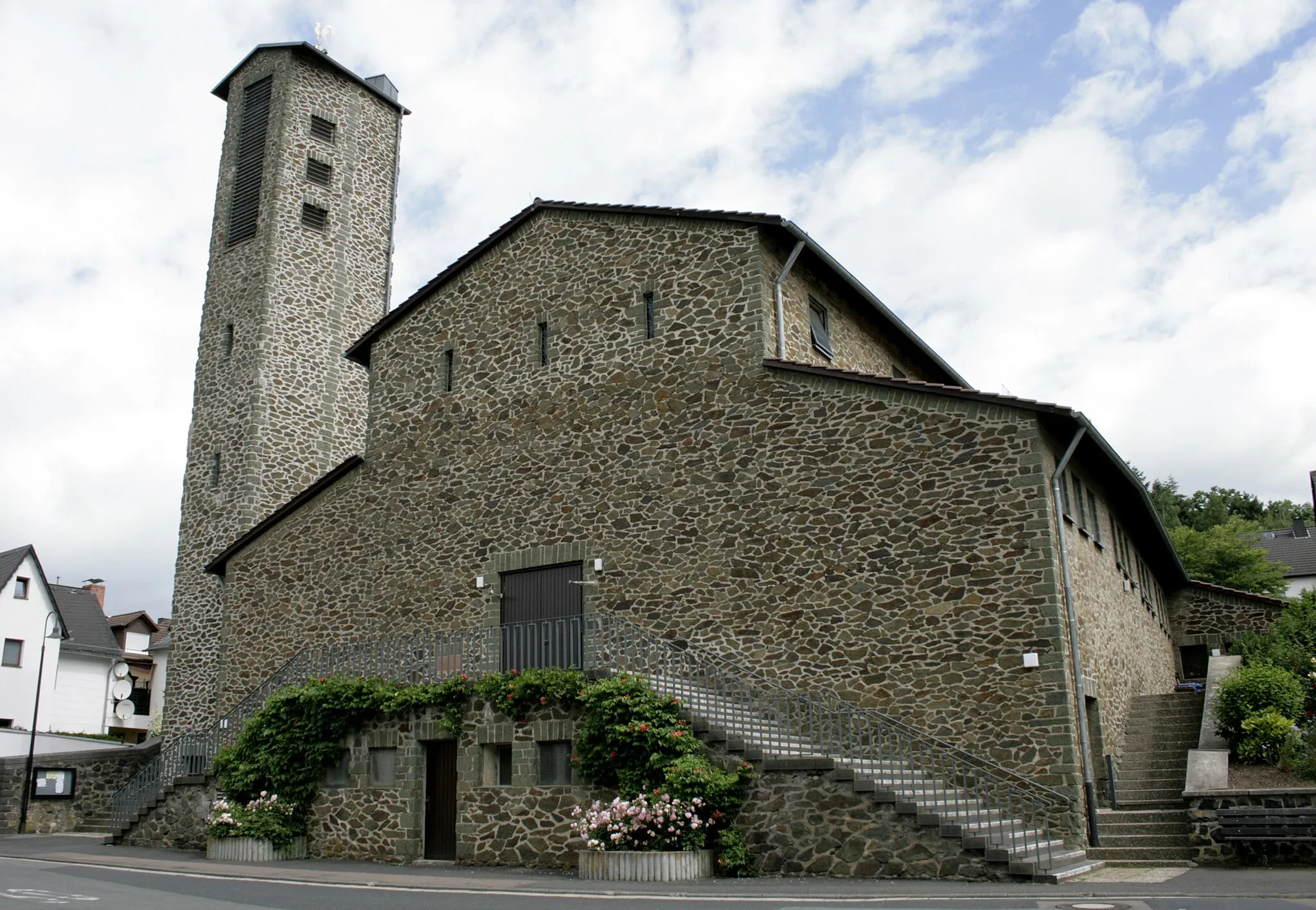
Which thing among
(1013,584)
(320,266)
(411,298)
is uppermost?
(320,266)

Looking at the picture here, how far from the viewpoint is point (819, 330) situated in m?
18.3

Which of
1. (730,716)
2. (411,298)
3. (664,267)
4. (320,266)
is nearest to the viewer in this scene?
(730,716)

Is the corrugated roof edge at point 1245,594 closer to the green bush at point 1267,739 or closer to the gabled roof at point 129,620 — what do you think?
the green bush at point 1267,739

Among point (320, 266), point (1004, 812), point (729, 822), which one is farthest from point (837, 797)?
point (320, 266)

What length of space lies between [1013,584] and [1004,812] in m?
2.72

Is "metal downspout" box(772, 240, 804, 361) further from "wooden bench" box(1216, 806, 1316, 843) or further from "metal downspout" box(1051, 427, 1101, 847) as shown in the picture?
"wooden bench" box(1216, 806, 1316, 843)

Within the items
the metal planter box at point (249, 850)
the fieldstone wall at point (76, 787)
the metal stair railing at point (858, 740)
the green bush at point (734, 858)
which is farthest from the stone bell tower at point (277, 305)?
the green bush at point (734, 858)

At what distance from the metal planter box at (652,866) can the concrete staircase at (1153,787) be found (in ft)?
14.8

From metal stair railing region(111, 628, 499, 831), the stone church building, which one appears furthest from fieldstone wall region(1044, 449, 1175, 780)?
metal stair railing region(111, 628, 499, 831)

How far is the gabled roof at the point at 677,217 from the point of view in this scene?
17.0m

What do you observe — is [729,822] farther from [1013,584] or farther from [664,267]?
[664,267]

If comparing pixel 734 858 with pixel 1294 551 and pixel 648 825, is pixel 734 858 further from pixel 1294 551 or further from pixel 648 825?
pixel 1294 551

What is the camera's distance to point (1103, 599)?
1661cm

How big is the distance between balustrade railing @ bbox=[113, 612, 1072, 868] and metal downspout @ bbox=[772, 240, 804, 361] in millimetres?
4715
